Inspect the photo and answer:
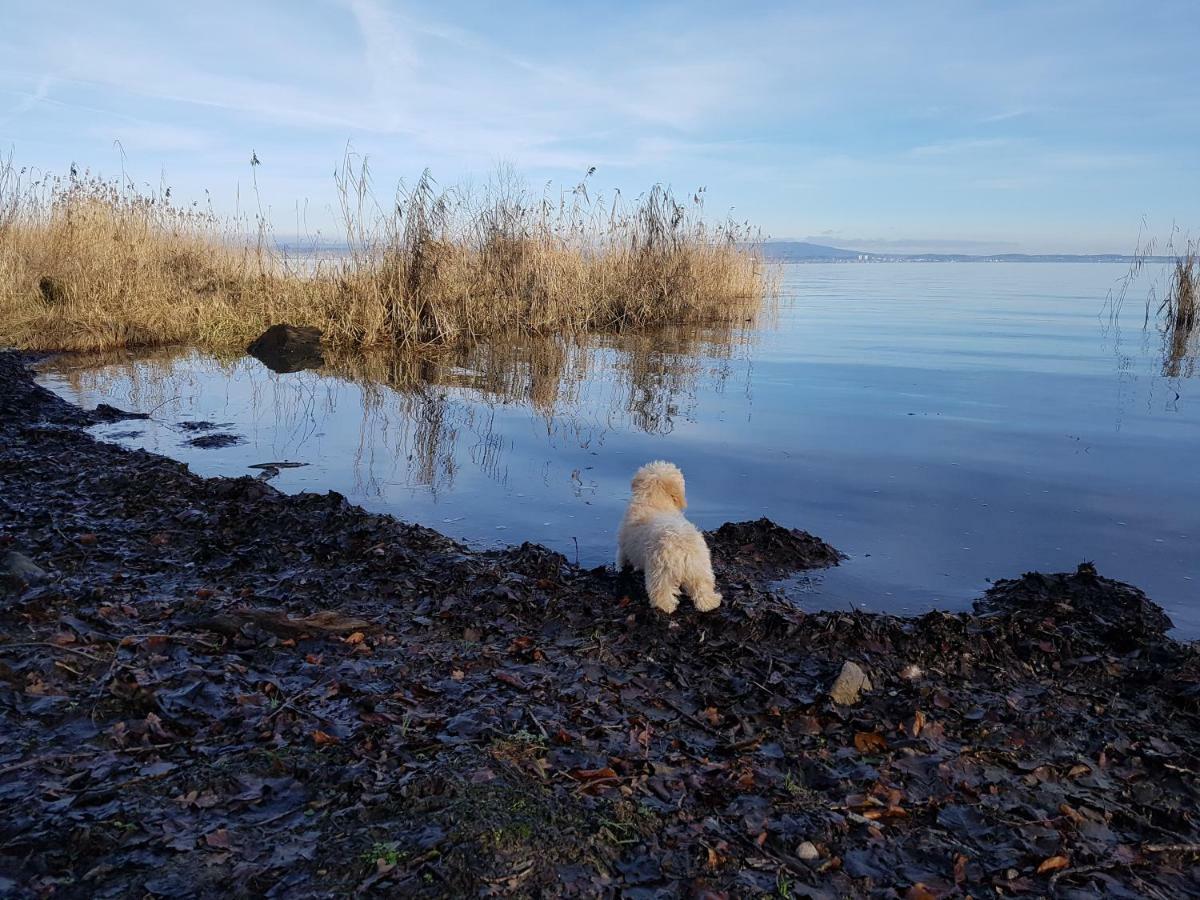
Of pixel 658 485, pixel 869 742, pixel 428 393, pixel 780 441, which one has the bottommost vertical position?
pixel 869 742

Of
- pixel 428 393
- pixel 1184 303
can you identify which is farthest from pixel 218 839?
pixel 1184 303

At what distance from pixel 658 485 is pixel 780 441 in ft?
14.9

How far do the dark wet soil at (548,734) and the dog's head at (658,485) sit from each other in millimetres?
618

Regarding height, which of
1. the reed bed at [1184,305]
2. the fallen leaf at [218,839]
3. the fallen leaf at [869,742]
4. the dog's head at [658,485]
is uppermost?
the reed bed at [1184,305]

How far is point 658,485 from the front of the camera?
5.16m

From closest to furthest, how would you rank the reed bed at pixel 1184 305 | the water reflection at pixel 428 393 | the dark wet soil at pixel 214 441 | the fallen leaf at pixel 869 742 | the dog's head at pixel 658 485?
the fallen leaf at pixel 869 742
the dog's head at pixel 658 485
the dark wet soil at pixel 214 441
the water reflection at pixel 428 393
the reed bed at pixel 1184 305

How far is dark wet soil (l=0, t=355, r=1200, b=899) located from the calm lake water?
0.96m

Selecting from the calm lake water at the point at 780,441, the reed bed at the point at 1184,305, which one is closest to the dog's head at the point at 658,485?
the calm lake water at the point at 780,441

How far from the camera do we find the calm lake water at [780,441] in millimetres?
6195

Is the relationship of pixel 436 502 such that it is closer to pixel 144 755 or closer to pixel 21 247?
pixel 144 755

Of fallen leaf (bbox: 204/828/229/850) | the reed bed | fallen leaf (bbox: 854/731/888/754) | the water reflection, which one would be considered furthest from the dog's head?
the reed bed

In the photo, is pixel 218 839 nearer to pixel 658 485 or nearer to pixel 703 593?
pixel 703 593

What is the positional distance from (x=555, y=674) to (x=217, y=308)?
50.3ft

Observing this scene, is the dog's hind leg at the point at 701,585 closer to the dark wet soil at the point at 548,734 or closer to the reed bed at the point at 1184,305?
the dark wet soil at the point at 548,734
